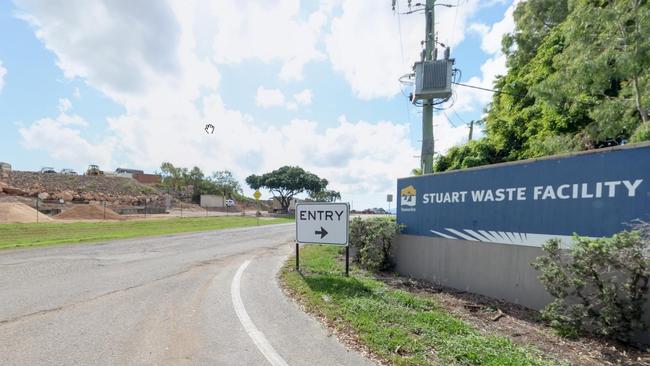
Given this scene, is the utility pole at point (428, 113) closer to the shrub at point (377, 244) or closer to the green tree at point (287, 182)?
the shrub at point (377, 244)

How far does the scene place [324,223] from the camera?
8.22 meters

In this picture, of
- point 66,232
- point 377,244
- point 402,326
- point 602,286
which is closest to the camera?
point 602,286

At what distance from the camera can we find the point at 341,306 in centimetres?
559

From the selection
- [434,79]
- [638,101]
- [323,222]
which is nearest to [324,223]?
[323,222]

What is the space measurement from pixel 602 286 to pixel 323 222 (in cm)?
536

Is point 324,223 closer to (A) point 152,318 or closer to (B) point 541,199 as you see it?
(A) point 152,318

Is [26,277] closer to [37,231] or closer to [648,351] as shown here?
[648,351]

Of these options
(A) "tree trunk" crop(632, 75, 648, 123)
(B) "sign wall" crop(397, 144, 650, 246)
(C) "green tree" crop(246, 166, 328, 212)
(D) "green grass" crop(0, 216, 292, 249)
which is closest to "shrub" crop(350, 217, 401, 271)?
(B) "sign wall" crop(397, 144, 650, 246)

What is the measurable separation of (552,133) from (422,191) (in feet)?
23.4

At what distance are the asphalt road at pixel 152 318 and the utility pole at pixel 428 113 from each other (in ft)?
26.2

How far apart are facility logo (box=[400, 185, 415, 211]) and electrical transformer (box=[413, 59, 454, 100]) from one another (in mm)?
5979

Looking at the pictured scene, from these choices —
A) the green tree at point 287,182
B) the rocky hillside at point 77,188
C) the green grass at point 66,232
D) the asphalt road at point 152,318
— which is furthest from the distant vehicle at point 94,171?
the asphalt road at point 152,318

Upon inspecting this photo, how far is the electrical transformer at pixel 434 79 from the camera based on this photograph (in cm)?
1358

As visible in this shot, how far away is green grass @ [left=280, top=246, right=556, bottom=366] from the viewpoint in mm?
3787
